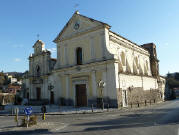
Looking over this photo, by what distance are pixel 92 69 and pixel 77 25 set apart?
23.4 feet

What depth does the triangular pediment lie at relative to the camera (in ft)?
69.5

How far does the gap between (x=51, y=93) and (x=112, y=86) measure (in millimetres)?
13435

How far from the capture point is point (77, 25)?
23000mm

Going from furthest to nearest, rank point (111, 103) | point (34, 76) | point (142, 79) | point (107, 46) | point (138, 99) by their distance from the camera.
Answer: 1. point (34, 76)
2. point (142, 79)
3. point (138, 99)
4. point (107, 46)
5. point (111, 103)

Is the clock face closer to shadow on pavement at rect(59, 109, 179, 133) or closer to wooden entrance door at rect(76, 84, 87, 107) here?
wooden entrance door at rect(76, 84, 87, 107)

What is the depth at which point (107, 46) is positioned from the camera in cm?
1988

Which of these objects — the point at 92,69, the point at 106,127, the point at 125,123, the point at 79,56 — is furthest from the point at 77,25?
the point at 106,127

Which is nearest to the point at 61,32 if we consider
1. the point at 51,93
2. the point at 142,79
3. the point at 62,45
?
the point at 62,45

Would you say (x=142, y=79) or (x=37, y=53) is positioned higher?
(x=37, y=53)

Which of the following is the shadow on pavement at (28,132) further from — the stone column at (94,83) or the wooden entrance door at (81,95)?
the wooden entrance door at (81,95)

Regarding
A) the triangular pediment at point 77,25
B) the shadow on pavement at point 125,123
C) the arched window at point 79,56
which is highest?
the triangular pediment at point 77,25

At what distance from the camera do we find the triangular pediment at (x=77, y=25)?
21.2 m

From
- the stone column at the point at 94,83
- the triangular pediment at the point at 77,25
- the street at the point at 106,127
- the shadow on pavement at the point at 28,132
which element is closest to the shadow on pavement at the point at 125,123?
the street at the point at 106,127

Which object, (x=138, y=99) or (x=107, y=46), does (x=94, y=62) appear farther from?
(x=138, y=99)
